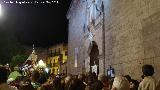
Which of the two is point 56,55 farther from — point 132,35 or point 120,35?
point 132,35

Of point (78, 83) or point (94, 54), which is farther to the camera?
point (94, 54)

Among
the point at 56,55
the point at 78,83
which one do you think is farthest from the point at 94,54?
the point at 56,55

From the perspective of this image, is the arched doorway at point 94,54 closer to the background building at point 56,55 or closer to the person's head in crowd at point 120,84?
the person's head in crowd at point 120,84

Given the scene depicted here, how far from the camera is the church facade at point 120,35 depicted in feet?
40.6

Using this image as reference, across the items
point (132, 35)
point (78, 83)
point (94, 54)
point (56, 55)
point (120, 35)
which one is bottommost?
point (78, 83)

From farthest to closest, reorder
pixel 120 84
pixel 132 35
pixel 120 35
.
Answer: pixel 120 35
pixel 132 35
pixel 120 84

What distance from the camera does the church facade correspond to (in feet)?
40.6

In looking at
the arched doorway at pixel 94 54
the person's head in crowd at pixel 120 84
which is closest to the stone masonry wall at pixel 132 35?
the arched doorway at pixel 94 54

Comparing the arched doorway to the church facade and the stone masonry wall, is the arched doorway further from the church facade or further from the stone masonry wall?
the stone masonry wall

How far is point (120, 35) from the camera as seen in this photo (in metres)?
16.2

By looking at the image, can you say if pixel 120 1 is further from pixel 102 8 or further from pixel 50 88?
pixel 50 88

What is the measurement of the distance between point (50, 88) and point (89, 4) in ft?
49.6

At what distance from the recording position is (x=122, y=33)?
15906mm

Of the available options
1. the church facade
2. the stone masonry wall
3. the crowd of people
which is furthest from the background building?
the crowd of people
